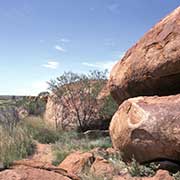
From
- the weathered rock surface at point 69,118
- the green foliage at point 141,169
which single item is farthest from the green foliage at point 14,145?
the weathered rock surface at point 69,118

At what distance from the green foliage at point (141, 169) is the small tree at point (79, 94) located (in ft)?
31.8

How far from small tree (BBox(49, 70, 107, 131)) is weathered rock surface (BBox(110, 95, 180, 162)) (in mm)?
9494

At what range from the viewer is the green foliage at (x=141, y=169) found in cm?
719

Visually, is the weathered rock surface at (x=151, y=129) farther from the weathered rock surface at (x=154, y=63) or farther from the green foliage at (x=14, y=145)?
the green foliage at (x=14, y=145)

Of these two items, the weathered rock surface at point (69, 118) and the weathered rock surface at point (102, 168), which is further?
the weathered rock surface at point (69, 118)

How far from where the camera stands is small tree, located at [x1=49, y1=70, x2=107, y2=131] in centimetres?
1739

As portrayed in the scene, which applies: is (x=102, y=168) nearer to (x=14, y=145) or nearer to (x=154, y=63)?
(x=154, y=63)

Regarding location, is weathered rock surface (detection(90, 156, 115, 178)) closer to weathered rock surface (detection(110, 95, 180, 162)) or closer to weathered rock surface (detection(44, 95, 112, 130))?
weathered rock surface (detection(110, 95, 180, 162))

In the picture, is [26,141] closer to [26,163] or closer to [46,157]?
[46,157]

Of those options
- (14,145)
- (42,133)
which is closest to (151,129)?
(14,145)

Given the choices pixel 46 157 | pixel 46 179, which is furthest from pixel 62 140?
pixel 46 179

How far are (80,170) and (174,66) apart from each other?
9.29 ft

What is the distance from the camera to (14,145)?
11.1 meters

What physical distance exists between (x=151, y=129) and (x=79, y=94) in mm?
11061
